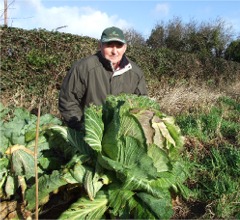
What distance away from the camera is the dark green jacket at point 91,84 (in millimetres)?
3473

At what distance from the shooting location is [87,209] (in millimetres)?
2414

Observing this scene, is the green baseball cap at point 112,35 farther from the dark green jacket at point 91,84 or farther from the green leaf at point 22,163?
the green leaf at point 22,163

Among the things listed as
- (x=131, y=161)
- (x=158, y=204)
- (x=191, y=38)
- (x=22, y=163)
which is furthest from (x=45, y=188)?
(x=191, y=38)

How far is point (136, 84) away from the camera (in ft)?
12.8

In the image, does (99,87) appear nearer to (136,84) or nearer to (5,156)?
(136,84)

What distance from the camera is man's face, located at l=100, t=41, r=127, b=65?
3.55 meters

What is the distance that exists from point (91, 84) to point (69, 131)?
1.00 meters

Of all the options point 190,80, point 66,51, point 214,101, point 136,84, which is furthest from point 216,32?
point 136,84

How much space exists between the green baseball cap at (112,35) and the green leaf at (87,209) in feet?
5.64

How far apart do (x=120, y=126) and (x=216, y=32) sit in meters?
31.1

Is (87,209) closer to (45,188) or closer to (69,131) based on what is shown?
(45,188)

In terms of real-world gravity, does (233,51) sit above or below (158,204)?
above

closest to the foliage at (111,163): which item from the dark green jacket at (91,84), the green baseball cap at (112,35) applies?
the dark green jacket at (91,84)

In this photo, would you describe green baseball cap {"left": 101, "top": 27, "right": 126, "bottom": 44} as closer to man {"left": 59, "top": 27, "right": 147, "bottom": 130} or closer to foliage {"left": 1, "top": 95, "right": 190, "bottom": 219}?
man {"left": 59, "top": 27, "right": 147, "bottom": 130}
